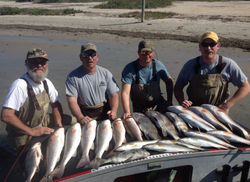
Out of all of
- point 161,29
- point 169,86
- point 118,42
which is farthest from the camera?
point 161,29

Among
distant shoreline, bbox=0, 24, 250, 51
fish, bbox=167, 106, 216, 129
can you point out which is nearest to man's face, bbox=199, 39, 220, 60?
fish, bbox=167, 106, 216, 129

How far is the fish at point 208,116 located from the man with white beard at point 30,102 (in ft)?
7.01

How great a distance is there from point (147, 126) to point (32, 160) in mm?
1500

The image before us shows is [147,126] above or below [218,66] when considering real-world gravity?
below

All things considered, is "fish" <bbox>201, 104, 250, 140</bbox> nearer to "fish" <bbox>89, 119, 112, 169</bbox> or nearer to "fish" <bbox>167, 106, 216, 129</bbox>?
"fish" <bbox>167, 106, 216, 129</bbox>

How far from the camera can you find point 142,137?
3.24 meters

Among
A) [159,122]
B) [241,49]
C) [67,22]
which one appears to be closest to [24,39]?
[67,22]

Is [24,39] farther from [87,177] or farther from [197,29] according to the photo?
[87,177]

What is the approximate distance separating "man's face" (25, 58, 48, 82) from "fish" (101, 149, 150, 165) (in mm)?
1766

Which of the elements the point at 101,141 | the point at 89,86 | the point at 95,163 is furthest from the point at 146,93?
the point at 95,163

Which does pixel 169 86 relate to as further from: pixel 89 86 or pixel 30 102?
pixel 30 102

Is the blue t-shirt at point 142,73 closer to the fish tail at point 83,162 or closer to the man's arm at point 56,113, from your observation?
the man's arm at point 56,113

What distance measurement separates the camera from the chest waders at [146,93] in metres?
4.48

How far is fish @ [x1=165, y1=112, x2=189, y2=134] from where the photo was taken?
3289mm
